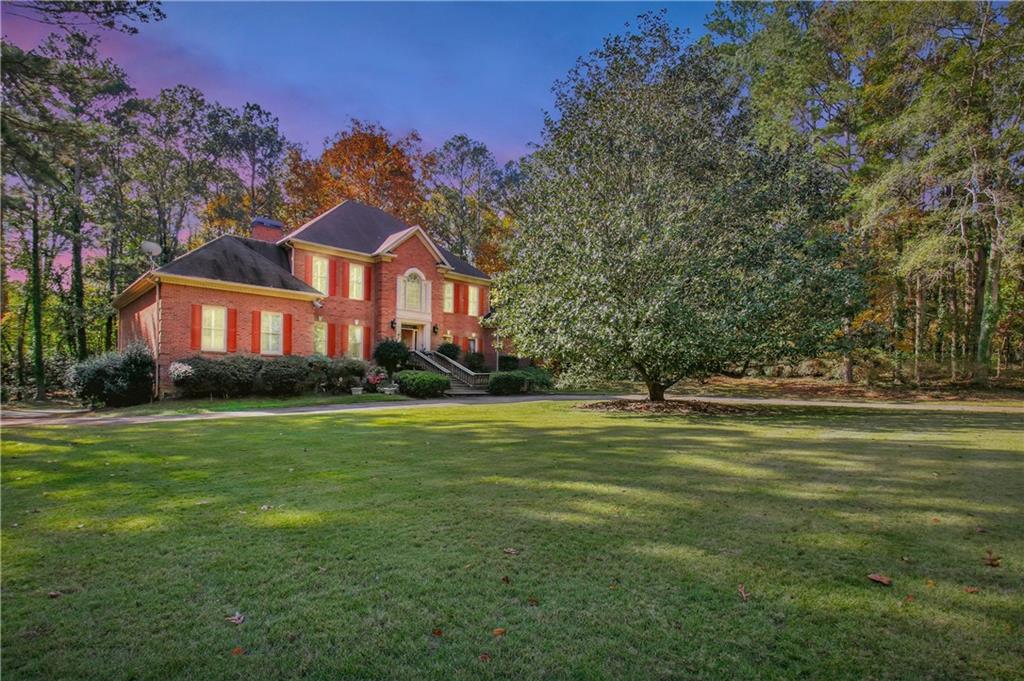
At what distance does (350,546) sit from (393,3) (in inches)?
378

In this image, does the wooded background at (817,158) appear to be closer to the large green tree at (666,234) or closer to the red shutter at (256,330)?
the large green tree at (666,234)

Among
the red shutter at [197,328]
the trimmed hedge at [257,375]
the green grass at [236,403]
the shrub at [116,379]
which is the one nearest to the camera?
the green grass at [236,403]

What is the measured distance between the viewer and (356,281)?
23.5m

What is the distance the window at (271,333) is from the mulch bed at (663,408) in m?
12.3

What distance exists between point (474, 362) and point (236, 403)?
1310 cm

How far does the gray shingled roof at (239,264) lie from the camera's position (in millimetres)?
18219

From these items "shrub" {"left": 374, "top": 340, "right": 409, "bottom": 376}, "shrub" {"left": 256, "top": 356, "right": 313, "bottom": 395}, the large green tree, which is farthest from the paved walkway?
"shrub" {"left": 374, "top": 340, "right": 409, "bottom": 376}

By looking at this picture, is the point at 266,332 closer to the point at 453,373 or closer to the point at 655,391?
the point at 453,373

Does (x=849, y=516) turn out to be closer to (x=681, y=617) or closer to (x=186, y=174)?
(x=681, y=617)

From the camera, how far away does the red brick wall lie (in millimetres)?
17156

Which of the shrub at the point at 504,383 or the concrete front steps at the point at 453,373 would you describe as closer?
the shrub at the point at 504,383

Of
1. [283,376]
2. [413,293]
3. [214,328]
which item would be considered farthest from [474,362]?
[214,328]

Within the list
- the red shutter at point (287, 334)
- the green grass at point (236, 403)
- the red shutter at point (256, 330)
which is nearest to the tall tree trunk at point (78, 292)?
the red shutter at point (256, 330)

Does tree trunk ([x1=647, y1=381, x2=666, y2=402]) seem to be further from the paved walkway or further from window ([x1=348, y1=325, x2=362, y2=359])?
window ([x1=348, y1=325, x2=362, y2=359])
